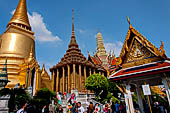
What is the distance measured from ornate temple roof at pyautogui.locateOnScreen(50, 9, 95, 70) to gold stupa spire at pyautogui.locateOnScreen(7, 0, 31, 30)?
9.25 meters

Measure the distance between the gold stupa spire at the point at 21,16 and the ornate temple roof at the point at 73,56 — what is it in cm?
925

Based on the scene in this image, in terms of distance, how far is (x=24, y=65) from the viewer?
63.9ft

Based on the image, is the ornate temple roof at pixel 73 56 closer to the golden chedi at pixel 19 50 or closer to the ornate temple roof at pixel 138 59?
the golden chedi at pixel 19 50

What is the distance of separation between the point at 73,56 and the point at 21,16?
43.0ft

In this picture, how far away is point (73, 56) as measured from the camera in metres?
25.5

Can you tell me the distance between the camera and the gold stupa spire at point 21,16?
81.6 feet

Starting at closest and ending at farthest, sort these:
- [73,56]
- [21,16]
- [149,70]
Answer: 1. [149,70]
2. [73,56]
3. [21,16]

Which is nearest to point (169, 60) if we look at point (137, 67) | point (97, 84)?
point (137, 67)

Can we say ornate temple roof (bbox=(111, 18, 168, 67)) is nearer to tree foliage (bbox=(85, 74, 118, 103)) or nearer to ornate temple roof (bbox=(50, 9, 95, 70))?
tree foliage (bbox=(85, 74, 118, 103))

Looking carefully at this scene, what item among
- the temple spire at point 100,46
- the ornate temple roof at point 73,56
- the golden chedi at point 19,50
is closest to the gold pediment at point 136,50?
the golden chedi at point 19,50

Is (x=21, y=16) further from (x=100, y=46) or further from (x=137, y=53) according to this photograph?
(x=137, y=53)

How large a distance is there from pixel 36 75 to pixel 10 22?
40.5ft

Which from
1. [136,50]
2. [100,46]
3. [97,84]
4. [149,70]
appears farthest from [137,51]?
[100,46]

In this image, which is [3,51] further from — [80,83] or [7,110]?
[7,110]
